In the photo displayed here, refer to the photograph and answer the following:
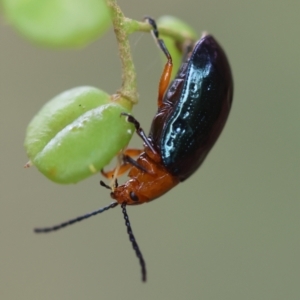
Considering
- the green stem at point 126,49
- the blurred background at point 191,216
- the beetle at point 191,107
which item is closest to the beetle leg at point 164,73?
the beetle at point 191,107

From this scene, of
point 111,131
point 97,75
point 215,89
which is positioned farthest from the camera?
point 97,75

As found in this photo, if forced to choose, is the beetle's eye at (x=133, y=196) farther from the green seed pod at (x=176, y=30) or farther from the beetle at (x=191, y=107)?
the green seed pod at (x=176, y=30)

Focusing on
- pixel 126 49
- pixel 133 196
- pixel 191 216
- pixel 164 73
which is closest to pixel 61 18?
pixel 126 49

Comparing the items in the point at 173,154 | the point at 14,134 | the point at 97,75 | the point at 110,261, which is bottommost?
the point at 110,261

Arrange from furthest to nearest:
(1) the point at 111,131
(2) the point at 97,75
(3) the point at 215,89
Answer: (2) the point at 97,75 → (3) the point at 215,89 → (1) the point at 111,131

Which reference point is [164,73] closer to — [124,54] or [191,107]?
[191,107]

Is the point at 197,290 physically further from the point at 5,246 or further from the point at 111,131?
the point at 111,131

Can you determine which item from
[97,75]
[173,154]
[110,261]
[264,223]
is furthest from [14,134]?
[173,154]

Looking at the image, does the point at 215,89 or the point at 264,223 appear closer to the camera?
the point at 215,89
